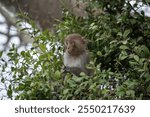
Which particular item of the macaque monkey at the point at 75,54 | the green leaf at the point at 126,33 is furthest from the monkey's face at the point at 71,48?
the green leaf at the point at 126,33

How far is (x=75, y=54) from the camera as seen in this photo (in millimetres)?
2506

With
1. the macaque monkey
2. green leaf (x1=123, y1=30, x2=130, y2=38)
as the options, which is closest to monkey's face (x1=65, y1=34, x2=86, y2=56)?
the macaque monkey

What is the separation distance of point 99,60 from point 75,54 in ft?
0.50

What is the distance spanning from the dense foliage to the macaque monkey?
0.16ft

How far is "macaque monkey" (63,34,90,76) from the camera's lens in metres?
2.43

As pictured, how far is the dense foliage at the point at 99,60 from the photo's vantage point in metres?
1.91

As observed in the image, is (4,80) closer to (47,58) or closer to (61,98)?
(47,58)

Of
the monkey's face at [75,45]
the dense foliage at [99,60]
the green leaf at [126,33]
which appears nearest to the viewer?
the dense foliage at [99,60]

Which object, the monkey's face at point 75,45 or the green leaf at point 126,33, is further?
the monkey's face at point 75,45

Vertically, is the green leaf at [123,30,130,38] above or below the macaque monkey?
above

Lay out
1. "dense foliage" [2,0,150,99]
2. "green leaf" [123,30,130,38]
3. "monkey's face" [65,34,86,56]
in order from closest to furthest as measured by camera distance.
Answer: "dense foliage" [2,0,150,99] < "green leaf" [123,30,130,38] < "monkey's face" [65,34,86,56]

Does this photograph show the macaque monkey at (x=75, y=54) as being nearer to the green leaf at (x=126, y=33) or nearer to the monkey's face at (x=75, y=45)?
the monkey's face at (x=75, y=45)

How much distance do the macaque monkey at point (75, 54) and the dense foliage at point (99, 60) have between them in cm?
5

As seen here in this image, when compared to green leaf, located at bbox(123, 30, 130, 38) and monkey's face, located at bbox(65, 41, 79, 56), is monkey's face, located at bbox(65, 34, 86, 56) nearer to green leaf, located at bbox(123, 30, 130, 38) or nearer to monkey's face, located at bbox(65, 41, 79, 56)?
monkey's face, located at bbox(65, 41, 79, 56)
